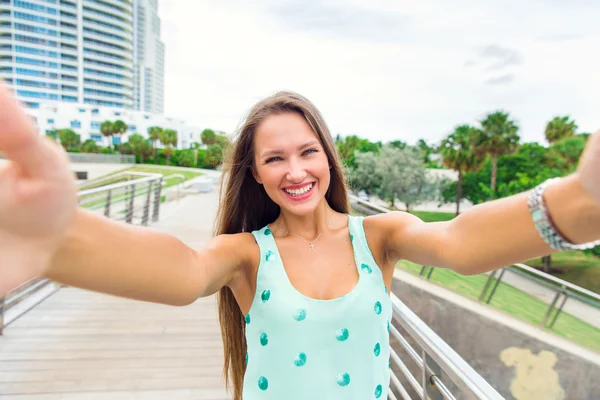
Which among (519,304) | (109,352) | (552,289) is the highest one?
(109,352)

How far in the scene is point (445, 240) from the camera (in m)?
0.91

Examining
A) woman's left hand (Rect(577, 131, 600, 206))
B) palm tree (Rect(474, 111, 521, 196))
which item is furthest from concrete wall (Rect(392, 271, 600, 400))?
palm tree (Rect(474, 111, 521, 196))

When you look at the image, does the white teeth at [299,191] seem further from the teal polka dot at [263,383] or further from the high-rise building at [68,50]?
the high-rise building at [68,50]

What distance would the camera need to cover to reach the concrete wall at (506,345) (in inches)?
304

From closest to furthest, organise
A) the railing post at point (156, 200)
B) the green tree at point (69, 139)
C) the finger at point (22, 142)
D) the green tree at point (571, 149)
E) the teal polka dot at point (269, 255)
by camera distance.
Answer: the finger at point (22, 142) → the teal polka dot at point (269, 255) → the railing post at point (156, 200) → the green tree at point (571, 149) → the green tree at point (69, 139)

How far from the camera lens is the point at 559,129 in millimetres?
33062

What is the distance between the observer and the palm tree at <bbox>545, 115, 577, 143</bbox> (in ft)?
108

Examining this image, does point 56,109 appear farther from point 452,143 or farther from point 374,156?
point 452,143

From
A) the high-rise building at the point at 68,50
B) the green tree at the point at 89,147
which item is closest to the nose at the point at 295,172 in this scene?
the green tree at the point at 89,147

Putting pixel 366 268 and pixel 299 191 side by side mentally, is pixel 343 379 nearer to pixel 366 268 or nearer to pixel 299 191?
pixel 366 268

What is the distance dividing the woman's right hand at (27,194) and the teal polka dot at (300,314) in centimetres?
56

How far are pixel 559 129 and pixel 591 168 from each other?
1513 inches

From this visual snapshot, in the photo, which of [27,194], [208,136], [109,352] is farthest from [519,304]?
[208,136]

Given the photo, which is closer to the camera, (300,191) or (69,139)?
(300,191)
